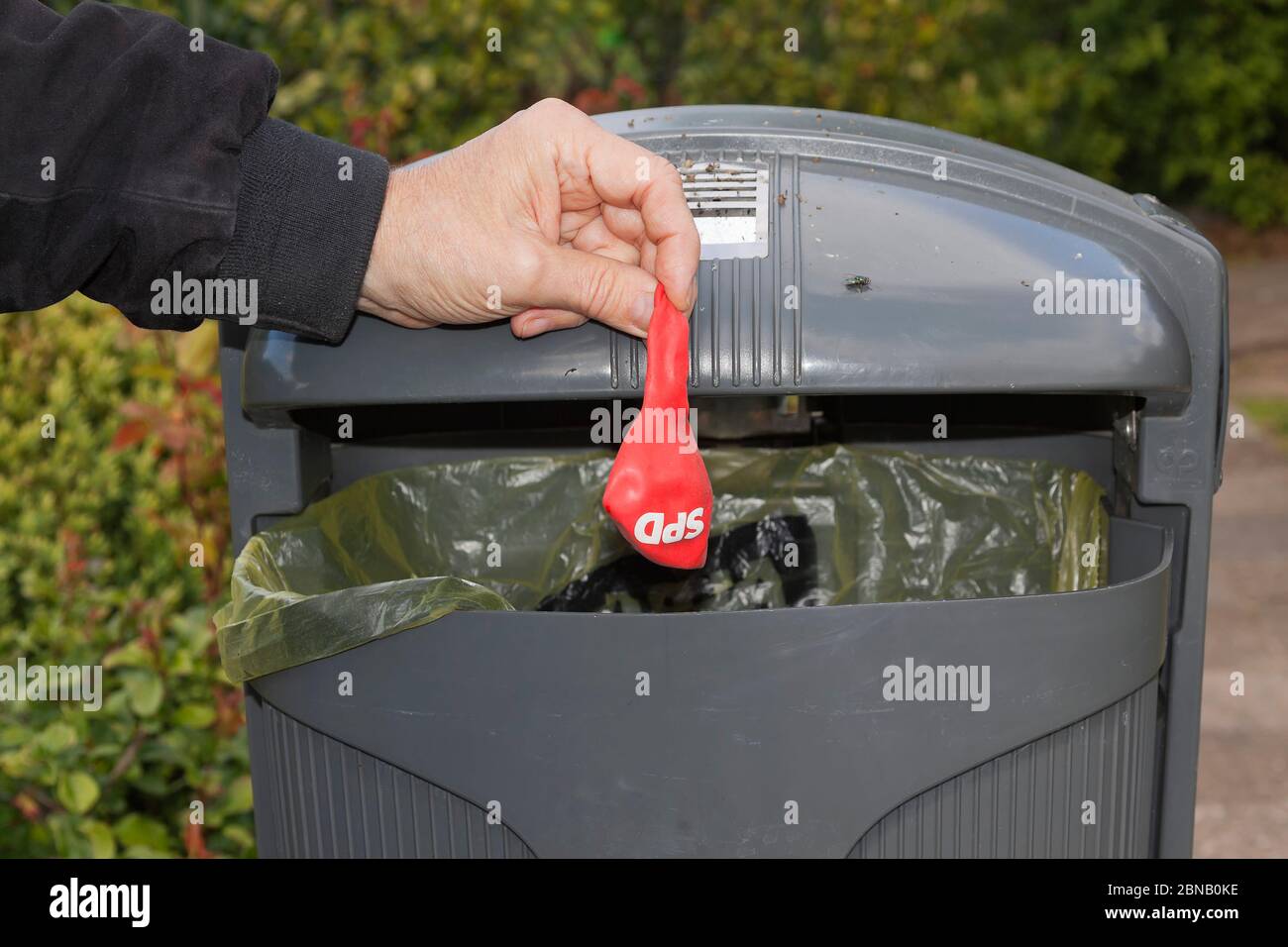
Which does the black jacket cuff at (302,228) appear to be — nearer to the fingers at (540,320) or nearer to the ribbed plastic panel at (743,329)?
the fingers at (540,320)

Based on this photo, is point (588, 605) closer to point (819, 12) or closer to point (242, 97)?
point (242, 97)

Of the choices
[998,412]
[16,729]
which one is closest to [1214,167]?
[998,412]

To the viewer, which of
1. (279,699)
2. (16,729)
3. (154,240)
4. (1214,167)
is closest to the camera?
(154,240)

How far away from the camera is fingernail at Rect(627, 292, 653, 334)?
4.44 feet

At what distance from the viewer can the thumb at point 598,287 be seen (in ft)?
4.47

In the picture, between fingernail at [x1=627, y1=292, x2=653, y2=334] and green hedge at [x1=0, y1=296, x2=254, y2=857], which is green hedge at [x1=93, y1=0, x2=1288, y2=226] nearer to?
green hedge at [x1=0, y1=296, x2=254, y2=857]

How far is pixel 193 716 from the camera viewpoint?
239 centimetres

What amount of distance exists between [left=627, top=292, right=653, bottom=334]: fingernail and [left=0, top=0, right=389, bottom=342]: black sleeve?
29 centimetres

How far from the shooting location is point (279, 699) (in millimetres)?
1459

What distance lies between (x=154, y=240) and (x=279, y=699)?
500 mm

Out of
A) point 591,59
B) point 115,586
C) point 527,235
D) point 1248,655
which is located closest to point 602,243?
point 527,235

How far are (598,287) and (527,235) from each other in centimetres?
10

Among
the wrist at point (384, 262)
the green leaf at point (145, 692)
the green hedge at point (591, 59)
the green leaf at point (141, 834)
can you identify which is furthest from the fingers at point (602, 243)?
the green hedge at point (591, 59)

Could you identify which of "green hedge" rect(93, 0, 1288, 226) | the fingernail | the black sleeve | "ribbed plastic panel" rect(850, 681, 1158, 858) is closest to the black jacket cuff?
the black sleeve
